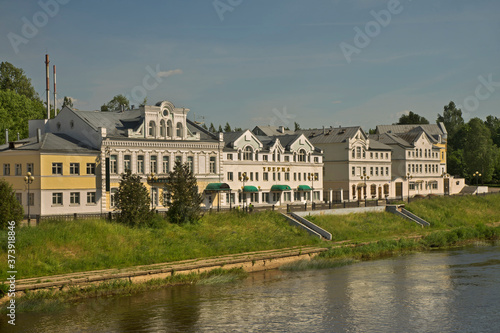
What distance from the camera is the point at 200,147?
60750 mm

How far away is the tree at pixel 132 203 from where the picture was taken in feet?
142

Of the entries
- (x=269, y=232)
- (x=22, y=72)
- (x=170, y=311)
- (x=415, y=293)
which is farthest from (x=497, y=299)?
(x=22, y=72)

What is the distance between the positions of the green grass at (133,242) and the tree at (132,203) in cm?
96

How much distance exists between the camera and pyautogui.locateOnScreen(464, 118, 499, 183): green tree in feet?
357

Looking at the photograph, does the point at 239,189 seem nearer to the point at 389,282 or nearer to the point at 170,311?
the point at 389,282

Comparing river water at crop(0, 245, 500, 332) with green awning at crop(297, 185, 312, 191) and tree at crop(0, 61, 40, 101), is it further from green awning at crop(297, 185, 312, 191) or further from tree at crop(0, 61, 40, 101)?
tree at crop(0, 61, 40, 101)

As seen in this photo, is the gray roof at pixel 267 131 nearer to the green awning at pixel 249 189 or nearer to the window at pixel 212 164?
the green awning at pixel 249 189

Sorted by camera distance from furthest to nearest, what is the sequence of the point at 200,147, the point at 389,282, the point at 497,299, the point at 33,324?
the point at 200,147 < the point at 389,282 < the point at 497,299 < the point at 33,324

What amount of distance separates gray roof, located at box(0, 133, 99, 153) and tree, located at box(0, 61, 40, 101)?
124ft

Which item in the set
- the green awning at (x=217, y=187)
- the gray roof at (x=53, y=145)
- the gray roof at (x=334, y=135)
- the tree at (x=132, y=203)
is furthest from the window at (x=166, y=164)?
the gray roof at (x=334, y=135)

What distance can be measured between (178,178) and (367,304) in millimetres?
20026

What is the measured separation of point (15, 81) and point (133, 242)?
58.5 meters

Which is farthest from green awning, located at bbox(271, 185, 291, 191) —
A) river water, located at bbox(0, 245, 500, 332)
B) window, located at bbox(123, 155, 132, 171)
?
river water, located at bbox(0, 245, 500, 332)

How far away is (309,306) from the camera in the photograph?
30.7m
